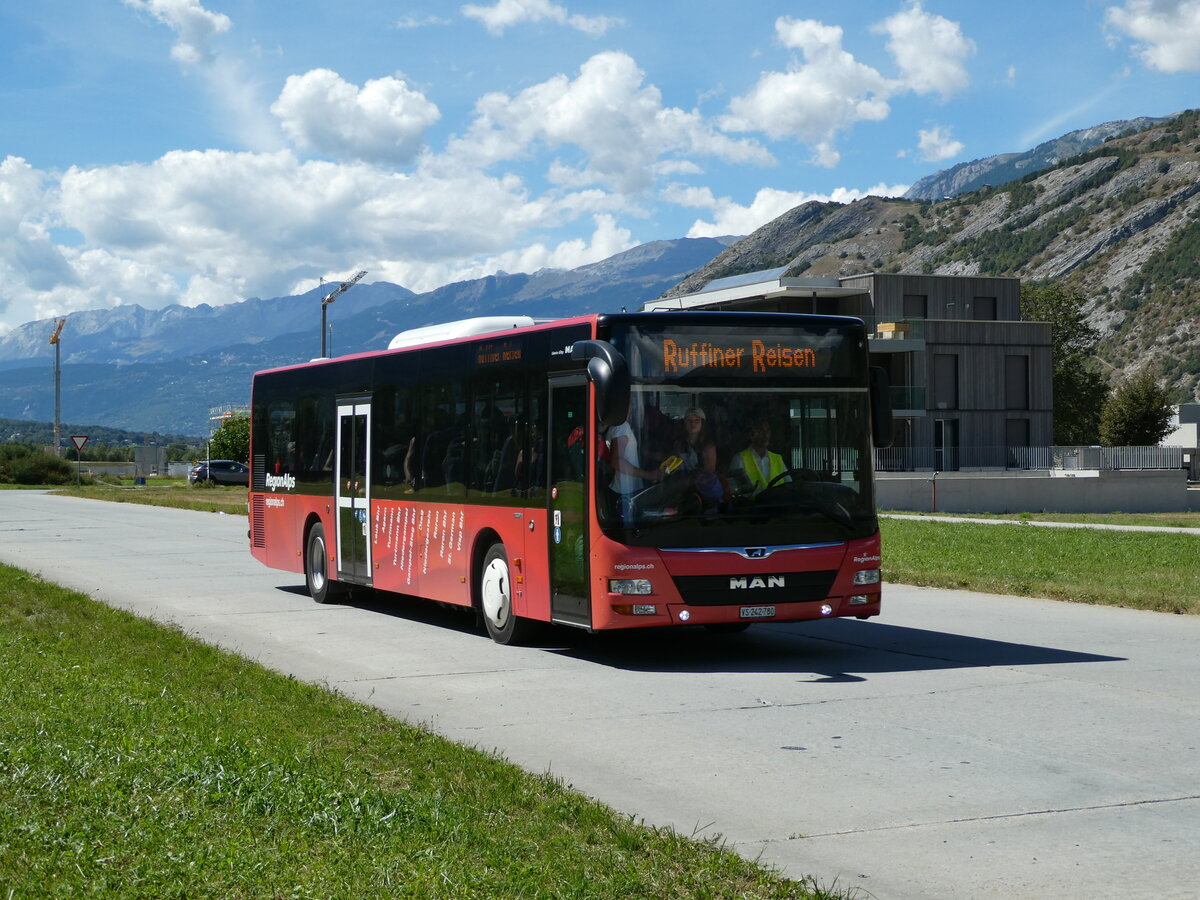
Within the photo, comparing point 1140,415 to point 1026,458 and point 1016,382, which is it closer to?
point 1016,382

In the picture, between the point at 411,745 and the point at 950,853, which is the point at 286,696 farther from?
the point at 950,853

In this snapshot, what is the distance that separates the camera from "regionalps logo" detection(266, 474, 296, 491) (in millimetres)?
18812

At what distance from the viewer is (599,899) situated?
17.1ft

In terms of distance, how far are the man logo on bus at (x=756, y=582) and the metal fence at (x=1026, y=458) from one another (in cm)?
5031

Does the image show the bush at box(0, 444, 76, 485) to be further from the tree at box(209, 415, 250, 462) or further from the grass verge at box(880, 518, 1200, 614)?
the grass verge at box(880, 518, 1200, 614)

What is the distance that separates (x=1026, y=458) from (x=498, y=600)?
192 ft

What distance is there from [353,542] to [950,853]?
11578 millimetres

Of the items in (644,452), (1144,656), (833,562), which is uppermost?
(644,452)

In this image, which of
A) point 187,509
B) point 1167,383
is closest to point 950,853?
point 187,509

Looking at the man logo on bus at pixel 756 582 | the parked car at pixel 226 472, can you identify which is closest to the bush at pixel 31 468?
the parked car at pixel 226 472

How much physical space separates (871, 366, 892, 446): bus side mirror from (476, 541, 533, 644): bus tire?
3.38m

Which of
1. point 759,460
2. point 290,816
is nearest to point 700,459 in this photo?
point 759,460

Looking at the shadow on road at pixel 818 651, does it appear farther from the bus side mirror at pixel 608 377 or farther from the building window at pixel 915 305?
the building window at pixel 915 305

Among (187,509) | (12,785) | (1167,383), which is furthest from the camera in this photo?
(1167,383)
